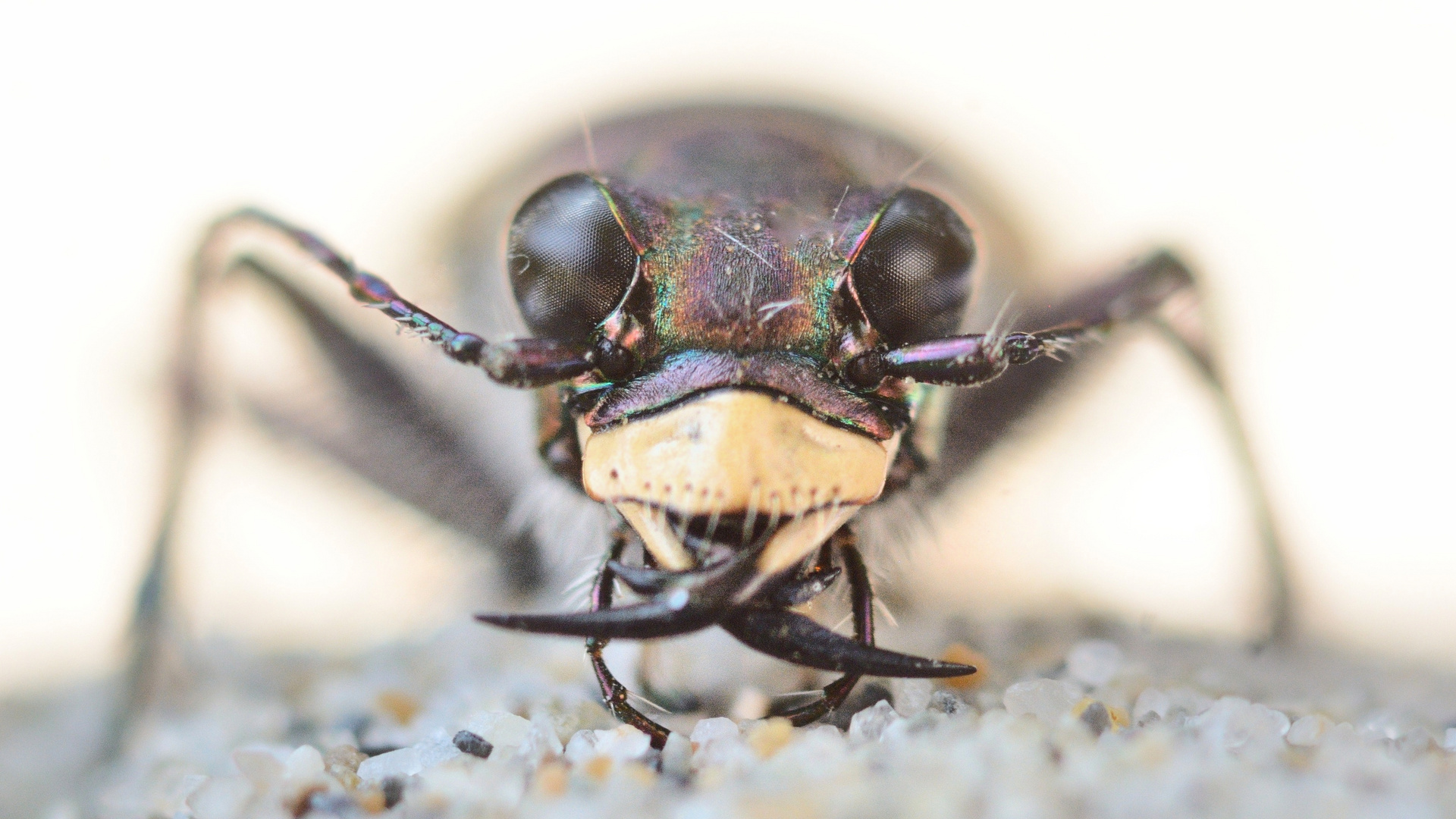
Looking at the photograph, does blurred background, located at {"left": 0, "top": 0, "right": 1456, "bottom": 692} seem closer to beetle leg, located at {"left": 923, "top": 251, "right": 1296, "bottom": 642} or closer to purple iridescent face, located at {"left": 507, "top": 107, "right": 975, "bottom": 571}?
beetle leg, located at {"left": 923, "top": 251, "right": 1296, "bottom": 642}

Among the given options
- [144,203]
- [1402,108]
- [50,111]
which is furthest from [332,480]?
[1402,108]

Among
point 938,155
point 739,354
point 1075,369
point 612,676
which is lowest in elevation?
point 612,676

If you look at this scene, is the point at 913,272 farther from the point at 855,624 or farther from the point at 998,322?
the point at 855,624

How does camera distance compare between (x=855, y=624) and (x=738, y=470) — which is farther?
(x=855, y=624)

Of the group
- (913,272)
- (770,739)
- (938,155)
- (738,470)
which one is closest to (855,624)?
(770,739)

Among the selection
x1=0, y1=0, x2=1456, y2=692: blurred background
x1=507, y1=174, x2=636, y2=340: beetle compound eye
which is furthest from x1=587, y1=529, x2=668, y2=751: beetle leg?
x1=0, y1=0, x2=1456, y2=692: blurred background

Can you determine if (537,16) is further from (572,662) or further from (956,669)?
(956,669)

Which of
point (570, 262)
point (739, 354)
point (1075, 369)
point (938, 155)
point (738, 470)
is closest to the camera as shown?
point (738, 470)

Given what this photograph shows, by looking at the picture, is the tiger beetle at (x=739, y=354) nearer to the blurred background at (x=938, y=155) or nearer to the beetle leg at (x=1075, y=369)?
the beetle leg at (x=1075, y=369)
